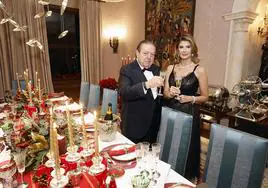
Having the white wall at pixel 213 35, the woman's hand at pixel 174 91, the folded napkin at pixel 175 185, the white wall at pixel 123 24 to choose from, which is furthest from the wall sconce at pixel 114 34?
the folded napkin at pixel 175 185

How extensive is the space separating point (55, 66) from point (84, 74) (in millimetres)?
705

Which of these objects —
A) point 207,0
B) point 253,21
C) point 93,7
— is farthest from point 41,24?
point 253,21

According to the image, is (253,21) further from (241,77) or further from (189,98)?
(189,98)

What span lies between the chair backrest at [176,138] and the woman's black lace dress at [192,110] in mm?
426

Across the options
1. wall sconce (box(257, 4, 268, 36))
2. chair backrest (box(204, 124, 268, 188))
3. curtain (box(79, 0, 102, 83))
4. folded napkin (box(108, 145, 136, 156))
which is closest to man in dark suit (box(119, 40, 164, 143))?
folded napkin (box(108, 145, 136, 156))

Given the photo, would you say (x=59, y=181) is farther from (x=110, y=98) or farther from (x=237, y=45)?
(x=237, y=45)

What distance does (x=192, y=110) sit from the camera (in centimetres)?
205

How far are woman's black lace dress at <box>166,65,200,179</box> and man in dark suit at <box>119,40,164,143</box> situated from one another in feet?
0.67

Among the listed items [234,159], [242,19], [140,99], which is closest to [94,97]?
[140,99]

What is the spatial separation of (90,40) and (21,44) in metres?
1.52

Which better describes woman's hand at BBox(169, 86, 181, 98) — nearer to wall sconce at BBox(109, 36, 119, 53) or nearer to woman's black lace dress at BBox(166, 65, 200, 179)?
woman's black lace dress at BBox(166, 65, 200, 179)

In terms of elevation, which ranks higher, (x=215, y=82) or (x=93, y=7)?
(x=93, y=7)

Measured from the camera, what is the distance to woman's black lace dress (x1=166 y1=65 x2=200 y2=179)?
6.70 feet

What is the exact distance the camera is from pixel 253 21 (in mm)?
3242
